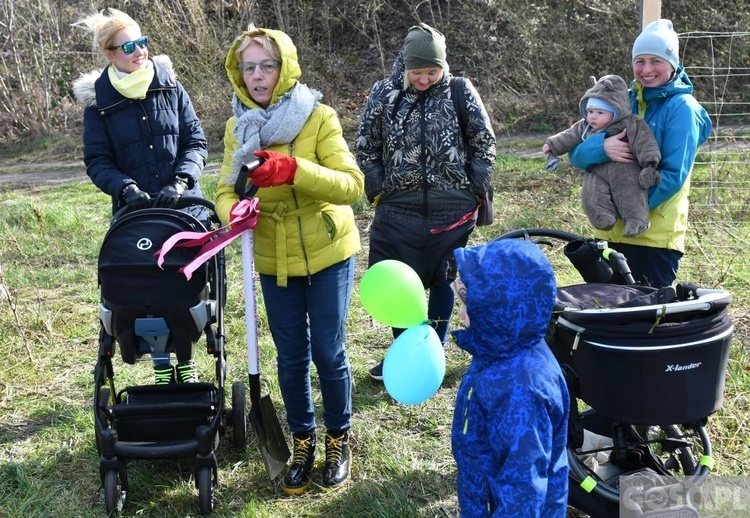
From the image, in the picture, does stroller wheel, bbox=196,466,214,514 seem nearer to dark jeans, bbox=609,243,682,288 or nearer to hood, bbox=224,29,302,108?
hood, bbox=224,29,302,108

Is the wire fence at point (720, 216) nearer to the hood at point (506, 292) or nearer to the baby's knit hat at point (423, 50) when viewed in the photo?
the baby's knit hat at point (423, 50)

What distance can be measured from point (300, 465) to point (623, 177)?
6.31 ft

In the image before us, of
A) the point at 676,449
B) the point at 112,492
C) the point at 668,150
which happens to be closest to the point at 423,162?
the point at 668,150

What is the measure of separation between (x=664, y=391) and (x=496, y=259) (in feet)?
2.79

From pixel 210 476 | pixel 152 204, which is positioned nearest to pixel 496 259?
pixel 210 476

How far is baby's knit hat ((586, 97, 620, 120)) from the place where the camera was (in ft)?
11.5

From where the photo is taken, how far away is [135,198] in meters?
3.49

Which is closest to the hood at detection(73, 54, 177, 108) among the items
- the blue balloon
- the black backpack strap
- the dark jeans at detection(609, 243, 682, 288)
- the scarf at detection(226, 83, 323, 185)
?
the scarf at detection(226, 83, 323, 185)

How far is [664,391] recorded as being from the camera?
2.53 meters

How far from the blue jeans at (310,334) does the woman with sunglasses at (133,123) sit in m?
0.79

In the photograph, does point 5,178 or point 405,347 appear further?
point 5,178

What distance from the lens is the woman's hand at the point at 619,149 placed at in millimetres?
3445

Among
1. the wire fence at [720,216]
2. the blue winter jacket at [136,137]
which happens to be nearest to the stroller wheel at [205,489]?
the blue winter jacket at [136,137]

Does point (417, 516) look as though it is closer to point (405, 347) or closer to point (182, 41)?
point (405, 347)
